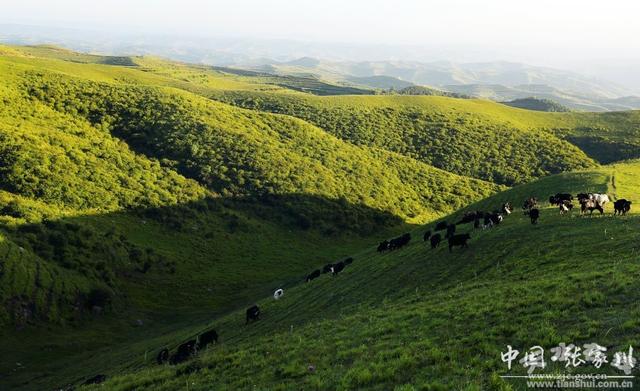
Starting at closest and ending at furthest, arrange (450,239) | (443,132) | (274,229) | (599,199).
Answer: (450,239), (599,199), (274,229), (443,132)

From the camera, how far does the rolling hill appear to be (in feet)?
71.0

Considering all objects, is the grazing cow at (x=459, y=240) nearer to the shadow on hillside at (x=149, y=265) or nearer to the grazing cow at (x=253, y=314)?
the grazing cow at (x=253, y=314)

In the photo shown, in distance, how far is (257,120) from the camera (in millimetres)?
116625

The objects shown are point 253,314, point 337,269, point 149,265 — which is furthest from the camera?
point 149,265

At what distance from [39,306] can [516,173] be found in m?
101

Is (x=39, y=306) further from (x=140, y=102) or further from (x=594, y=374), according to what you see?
(x=140, y=102)

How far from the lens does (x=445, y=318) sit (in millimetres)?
21047

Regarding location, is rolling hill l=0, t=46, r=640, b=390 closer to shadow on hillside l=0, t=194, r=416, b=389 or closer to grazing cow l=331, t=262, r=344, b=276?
shadow on hillside l=0, t=194, r=416, b=389

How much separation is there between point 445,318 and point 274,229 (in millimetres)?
63180

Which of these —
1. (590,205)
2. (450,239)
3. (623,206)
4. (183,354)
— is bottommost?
(183,354)

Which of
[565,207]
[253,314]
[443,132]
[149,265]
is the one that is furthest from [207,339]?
[443,132]

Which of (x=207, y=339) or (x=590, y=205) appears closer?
(x=207, y=339)

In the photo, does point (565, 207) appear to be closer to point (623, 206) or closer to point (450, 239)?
point (623, 206)

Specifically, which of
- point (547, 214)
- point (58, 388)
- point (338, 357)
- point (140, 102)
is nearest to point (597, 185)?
point (547, 214)
